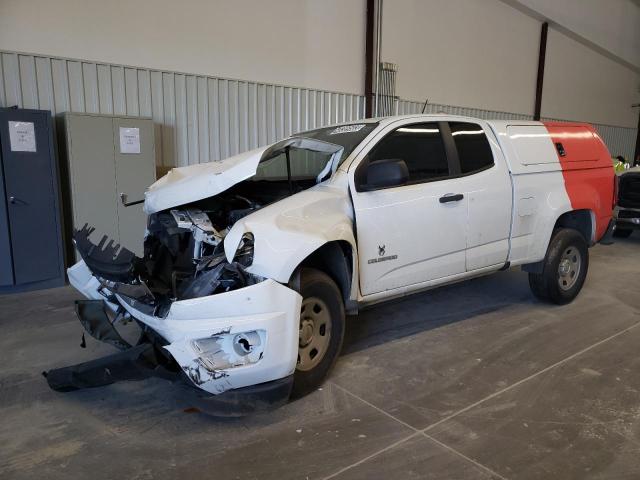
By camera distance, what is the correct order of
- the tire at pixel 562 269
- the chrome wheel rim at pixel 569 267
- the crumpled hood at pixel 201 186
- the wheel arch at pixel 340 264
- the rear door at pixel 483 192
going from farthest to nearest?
the chrome wheel rim at pixel 569 267 → the tire at pixel 562 269 → the rear door at pixel 483 192 → the wheel arch at pixel 340 264 → the crumpled hood at pixel 201 186

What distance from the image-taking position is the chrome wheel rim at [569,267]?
4930 millimetres

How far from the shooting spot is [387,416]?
291 centimetres

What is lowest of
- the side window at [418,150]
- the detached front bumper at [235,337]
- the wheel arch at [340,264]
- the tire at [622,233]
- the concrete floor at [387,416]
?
the concrete floor at [387,416]

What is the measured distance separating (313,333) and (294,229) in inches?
28.3

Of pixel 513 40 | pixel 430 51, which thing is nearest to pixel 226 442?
pixel 430 51

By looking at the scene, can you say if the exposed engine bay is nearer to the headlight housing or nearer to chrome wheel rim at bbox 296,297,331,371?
the headlight housing

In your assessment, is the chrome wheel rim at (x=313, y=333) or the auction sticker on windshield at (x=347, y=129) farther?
the auction sticker on windshield at (x=347, y=129)

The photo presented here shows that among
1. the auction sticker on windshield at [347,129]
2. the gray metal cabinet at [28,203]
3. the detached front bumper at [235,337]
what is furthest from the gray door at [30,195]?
the detached front bumper at [235,337]

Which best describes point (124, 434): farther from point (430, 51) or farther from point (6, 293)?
point (430, 51)

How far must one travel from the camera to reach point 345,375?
3.46 m

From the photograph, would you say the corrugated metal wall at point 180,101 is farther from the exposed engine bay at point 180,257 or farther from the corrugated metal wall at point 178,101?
the exposed engine bay at point 180,257

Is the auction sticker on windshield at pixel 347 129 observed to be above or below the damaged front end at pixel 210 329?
above

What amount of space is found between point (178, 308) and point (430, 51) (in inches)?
382

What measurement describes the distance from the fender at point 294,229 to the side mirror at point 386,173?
0.21m
